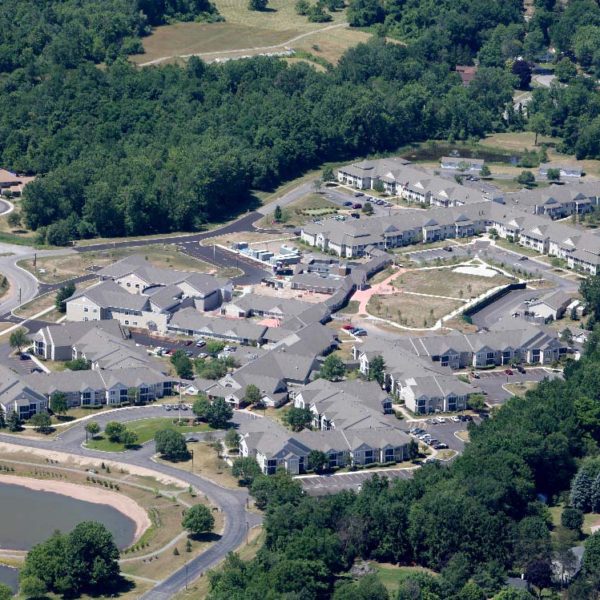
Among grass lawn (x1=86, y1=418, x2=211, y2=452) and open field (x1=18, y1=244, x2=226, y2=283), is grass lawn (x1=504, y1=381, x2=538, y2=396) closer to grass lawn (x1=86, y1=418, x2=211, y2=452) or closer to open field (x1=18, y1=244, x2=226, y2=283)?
grass lawn (x1=86, y1=418, x2=211, y2=452)

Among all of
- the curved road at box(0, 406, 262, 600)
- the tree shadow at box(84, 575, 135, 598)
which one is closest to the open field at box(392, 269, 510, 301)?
the curved road at box(0, 406, 262, 600)

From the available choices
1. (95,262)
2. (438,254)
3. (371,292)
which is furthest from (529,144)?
(95,262)

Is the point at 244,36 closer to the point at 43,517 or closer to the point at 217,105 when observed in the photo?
the point at 217,105

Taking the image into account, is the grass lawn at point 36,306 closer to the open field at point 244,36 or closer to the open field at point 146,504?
the open field at point 146,504

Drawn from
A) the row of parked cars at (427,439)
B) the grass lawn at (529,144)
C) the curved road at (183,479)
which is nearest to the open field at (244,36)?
the grass lawn at (529,144)

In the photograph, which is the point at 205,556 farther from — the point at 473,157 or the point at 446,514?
the point at 473,157

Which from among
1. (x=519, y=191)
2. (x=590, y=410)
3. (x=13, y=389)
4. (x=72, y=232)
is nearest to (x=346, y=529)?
(x=590, y=410)
